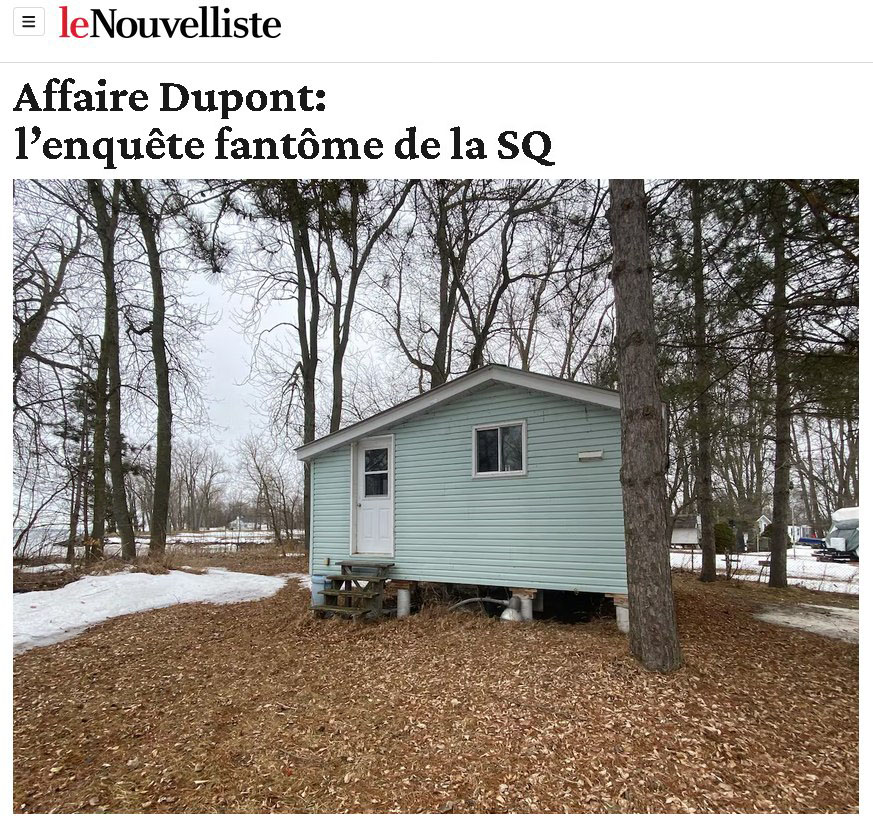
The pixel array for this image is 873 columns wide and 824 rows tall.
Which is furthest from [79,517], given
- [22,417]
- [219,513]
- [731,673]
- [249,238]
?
[219,513]

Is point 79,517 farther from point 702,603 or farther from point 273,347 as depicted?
point 702,603

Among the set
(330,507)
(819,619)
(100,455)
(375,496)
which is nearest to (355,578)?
(375,496)

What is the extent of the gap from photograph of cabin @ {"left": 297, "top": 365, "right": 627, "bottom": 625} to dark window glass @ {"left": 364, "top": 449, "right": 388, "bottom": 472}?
2cm

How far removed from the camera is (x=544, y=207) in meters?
8.81

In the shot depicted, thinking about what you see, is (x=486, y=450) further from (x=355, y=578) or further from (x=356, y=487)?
(x=355, y=578)

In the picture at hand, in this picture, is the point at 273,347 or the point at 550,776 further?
the point at 273,347

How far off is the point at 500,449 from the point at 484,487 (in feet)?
1.76

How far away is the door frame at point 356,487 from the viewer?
25.1 ft

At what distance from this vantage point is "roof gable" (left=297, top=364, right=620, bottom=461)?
19.8 ft

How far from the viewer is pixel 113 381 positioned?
11.6 m

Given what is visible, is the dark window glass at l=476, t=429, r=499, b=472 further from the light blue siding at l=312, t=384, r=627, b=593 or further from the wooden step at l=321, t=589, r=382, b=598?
the wooden step at l=321, t=589, r=382, b=598

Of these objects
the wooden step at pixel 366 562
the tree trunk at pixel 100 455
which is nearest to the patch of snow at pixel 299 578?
the wooden step at pixel 366 562
